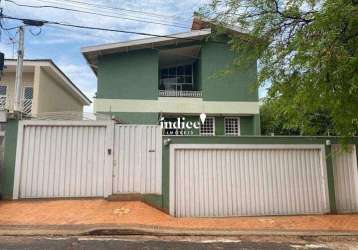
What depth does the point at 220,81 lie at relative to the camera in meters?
19.6

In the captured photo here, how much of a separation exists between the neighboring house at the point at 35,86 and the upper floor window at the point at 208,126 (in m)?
9.04

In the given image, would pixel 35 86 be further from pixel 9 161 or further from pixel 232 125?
pixel 232 125

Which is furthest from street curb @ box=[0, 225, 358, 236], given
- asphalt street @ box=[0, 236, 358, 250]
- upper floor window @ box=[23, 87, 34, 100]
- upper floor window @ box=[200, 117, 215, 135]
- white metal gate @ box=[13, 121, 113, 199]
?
upper floor window @ box=[23, 87, 34, 100]

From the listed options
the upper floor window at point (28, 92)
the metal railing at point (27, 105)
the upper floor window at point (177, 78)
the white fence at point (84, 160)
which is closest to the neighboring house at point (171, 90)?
the upper floor window at point (177, 78)

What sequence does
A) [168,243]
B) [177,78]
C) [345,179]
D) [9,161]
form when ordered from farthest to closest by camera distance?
[177,78] < [345,179] < [9,161] < [168,243]

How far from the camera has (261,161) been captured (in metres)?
12.1

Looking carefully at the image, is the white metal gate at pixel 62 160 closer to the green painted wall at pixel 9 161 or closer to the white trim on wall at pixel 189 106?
the green painted wall at pixel 9 161

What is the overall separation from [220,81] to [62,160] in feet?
35.4

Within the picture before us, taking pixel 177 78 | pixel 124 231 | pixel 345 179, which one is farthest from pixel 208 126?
pixel 124 231

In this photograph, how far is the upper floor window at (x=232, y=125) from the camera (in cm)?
1989

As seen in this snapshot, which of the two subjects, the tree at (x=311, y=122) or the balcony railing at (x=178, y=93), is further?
the balcony railing at (x=178, y=93)

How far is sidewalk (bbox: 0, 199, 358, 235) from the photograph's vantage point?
841 centimetres

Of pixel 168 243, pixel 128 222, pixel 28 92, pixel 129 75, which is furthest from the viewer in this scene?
pixel 28 92

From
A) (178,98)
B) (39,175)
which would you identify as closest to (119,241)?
(39,175)
